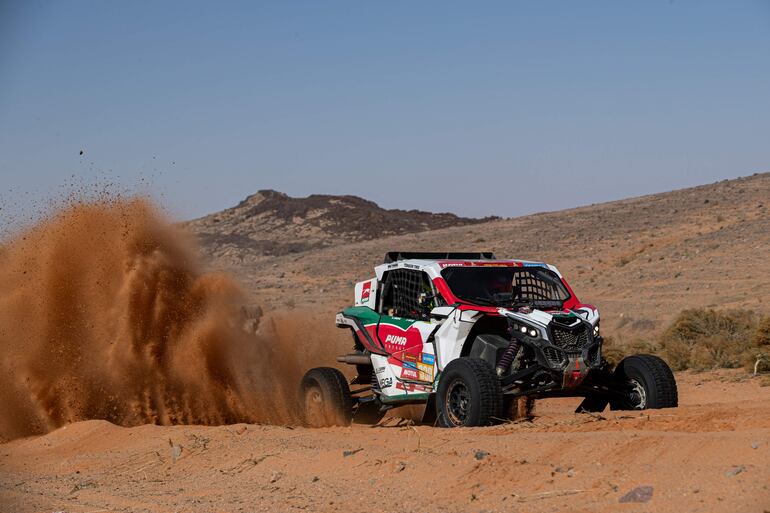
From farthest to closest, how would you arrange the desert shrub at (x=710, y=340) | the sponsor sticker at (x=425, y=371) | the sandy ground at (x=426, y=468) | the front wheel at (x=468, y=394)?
the desert shrub at (x=710, y=340)
the sponsor sticker at (x=425, y=371)
the front wheel at (x=468, y=394)
the sandy ground at (x=426, y=468)

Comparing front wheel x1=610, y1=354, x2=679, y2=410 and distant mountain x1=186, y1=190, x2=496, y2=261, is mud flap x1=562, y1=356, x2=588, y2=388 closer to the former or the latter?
front wheel x1=610, y1=354, x2=679, y2=410

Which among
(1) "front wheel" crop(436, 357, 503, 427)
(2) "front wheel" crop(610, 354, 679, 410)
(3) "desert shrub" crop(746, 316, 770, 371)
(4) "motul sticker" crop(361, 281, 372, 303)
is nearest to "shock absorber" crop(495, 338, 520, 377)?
(1) "front wheel" crop(436, 357, 503, 427)

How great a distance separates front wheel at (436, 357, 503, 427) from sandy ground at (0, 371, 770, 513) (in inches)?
13.0

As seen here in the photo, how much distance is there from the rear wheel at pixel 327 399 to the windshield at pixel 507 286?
6.45ft

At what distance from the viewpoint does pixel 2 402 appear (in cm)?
1221

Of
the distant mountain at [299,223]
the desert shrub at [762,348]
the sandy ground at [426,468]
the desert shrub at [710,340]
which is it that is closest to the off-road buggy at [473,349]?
the sandy ground at [426,468]

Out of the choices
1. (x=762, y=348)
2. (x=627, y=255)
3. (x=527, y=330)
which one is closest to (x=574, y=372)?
(x=527, y=330)

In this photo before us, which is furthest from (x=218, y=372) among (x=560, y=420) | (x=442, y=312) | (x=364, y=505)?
(x=364, y=505)

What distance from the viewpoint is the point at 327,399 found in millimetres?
11062

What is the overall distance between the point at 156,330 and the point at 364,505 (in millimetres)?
6902

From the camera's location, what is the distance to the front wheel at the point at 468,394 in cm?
868

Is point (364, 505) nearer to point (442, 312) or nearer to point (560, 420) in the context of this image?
point (560, 420)

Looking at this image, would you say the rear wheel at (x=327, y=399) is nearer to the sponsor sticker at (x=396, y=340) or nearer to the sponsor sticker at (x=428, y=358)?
the sponsor sticker at (x=396, y=340)

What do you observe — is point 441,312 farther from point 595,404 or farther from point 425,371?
point 595,404
